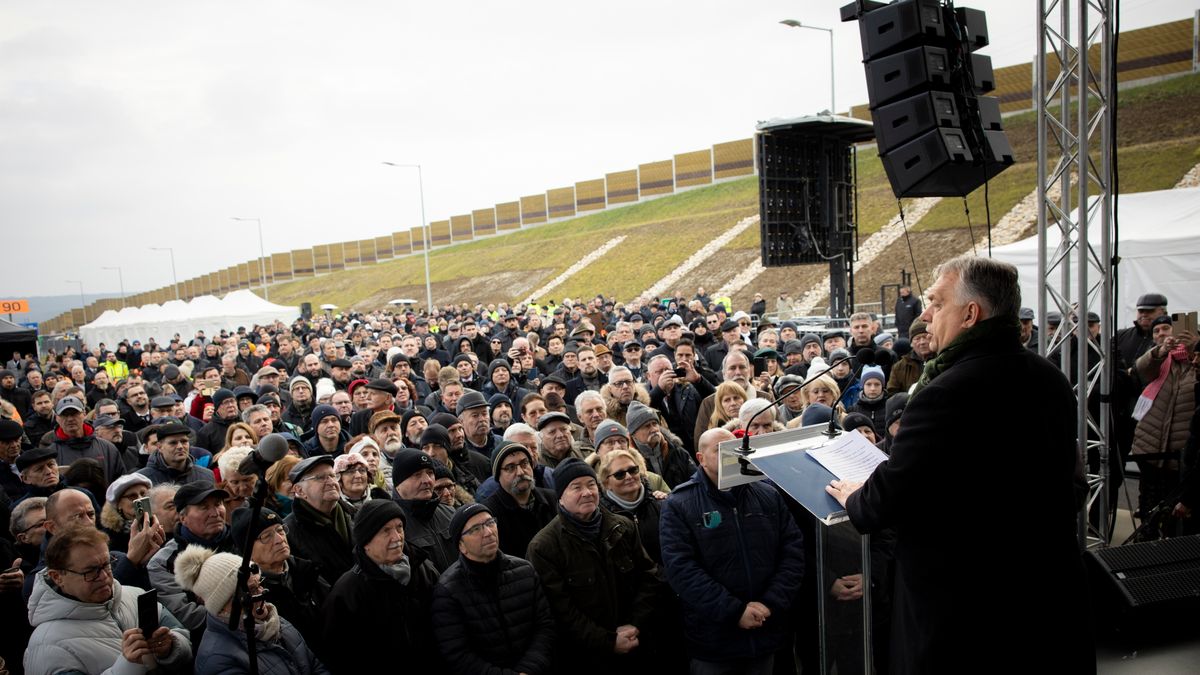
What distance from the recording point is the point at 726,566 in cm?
389

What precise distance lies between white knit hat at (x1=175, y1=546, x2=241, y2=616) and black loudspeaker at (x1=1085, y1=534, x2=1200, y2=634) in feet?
12.6

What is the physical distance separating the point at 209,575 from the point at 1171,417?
719cm

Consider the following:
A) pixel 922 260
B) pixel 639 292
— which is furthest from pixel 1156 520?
pixel 639 292

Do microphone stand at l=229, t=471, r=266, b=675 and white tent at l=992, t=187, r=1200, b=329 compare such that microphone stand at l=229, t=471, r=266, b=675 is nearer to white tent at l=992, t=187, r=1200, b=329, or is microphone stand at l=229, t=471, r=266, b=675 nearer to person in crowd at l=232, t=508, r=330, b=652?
person in crowd at l=232, t=508, r=330, b=652

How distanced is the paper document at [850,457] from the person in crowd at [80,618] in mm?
2610

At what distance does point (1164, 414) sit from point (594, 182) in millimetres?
59872

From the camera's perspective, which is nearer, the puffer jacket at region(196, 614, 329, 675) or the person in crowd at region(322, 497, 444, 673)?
the puffer jacket at region(196, 614, 329, 675)

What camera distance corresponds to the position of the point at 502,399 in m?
7.58

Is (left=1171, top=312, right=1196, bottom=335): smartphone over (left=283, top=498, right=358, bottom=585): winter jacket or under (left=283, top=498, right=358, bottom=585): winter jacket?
over

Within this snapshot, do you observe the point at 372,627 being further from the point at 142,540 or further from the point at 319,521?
the point at 142,540

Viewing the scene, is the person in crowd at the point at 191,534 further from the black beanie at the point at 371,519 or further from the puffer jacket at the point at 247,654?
the black beanie at the point at 371,519

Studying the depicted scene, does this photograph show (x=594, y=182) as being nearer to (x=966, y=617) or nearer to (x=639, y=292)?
(x=639, y=292)

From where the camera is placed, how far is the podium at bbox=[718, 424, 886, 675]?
2.63m

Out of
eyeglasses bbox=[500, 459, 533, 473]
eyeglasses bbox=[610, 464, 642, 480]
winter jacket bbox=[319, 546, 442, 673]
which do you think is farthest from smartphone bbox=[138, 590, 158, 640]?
eyeglasses bbox=[610, 464, 642, 480]
